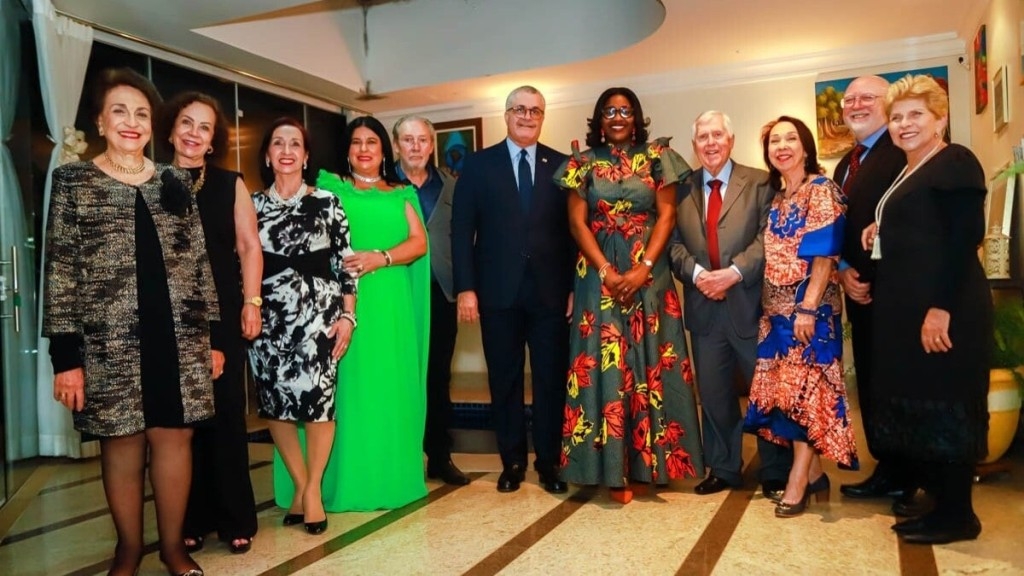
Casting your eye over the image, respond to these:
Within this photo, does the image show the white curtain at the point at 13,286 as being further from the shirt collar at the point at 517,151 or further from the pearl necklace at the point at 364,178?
the shirt collar at the point at 517,151

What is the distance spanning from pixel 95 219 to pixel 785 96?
548cm

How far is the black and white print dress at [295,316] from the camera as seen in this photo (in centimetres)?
279

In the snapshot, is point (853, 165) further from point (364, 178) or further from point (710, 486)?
point (364, 178)

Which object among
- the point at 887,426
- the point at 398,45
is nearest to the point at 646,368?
the point at 887,426

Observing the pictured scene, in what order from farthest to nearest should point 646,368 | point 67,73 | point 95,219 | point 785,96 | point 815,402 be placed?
1. point 785,96
2. point 67,73
3. point 646,368
4. point 815,402
5. point 95,219

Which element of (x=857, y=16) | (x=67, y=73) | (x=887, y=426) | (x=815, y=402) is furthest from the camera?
(x=857, y=16)

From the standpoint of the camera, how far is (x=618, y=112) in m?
3.10

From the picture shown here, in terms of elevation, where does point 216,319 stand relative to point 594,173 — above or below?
below

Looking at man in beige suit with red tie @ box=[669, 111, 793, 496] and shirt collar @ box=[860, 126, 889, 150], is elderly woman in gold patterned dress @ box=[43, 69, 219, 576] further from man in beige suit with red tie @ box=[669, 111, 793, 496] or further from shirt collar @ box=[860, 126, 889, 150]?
shirt collar @ box=[860, 126, 889, 150]

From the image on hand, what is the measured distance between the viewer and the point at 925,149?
8.23 feet

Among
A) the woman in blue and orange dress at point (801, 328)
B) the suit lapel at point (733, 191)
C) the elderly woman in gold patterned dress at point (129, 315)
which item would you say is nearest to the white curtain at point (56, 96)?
the elderly woman in gold patterned dress at point (129, 315)

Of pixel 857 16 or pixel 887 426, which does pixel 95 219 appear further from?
pixel 857 16

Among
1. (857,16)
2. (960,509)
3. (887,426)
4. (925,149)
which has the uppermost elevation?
(857,16)

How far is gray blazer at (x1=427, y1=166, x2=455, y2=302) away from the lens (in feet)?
12.1
